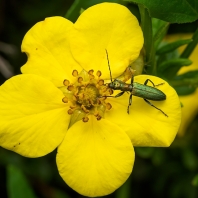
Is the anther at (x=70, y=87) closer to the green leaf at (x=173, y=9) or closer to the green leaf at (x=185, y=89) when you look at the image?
the green leaf at (x=173, y=9)

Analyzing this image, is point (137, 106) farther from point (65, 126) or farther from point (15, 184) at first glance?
Result: point (15, 184)

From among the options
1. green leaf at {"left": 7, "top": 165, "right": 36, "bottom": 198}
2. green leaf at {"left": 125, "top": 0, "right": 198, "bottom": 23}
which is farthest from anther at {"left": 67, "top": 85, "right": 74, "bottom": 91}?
green leaf at {"left": 7, "top": 165, "right": 36, "bottom": 198}

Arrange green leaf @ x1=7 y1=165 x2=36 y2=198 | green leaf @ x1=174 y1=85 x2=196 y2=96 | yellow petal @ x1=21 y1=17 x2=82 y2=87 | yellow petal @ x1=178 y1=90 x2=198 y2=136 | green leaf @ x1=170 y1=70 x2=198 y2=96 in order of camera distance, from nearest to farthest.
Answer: yellow petal @ x1=21 y1=17 x2=82 y2=87 → green leaf @ x1=170 y1=70 x2=198 y2=96 → green leaf @ x1=174 y1=85 x2=196 y2=96 → green leaf @ x1=7 y1=165 x2=36 y2=198 → yellow petal @ x1=178 y1=90 x2=198 y2=136

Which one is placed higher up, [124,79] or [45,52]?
[45,52]

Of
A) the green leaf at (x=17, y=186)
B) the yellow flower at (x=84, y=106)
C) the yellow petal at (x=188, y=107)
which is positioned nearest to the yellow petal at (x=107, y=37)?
the yellow flower at (x=84, y=106)

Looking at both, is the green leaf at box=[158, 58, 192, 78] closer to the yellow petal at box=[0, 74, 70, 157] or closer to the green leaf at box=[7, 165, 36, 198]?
the yellow petal at box=[0, 74, 70, 157]

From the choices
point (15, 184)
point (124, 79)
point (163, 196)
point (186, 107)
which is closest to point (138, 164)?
point (163, 196)
